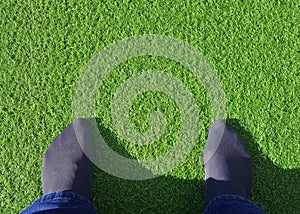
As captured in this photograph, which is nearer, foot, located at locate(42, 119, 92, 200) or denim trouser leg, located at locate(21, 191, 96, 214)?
denim trouser leg, located at locate(21, 191, 96, 214)

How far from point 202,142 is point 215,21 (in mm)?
512

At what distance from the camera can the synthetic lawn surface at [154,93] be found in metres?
1.72

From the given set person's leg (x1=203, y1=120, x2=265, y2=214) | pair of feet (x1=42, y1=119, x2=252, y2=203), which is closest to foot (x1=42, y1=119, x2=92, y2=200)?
pair of feet (x1=42, y1=119, x2=252, y2=203)

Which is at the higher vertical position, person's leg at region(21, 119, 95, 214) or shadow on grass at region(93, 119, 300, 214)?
person's leg at region(21, 119, 95, 214)

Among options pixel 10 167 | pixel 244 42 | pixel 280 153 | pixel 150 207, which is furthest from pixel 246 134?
pixel 10 167

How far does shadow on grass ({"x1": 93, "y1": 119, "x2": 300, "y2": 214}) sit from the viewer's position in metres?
1.71

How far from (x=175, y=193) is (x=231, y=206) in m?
0.25

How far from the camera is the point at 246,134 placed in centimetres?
177

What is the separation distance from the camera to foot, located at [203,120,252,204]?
171 centimetres

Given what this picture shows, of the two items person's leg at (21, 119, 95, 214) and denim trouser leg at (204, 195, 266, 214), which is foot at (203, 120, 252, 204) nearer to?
denim trouser leg at (204, 195, 266, 214)

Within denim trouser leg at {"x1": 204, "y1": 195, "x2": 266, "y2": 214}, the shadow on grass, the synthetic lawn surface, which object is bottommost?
the shadow on grass

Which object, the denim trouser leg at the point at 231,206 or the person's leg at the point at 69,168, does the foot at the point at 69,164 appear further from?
the denim trouser leg at the point at 231,206

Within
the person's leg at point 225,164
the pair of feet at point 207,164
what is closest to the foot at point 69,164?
the pair of feet at point 207,164

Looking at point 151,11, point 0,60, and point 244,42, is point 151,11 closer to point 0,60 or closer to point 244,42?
point 244,42
